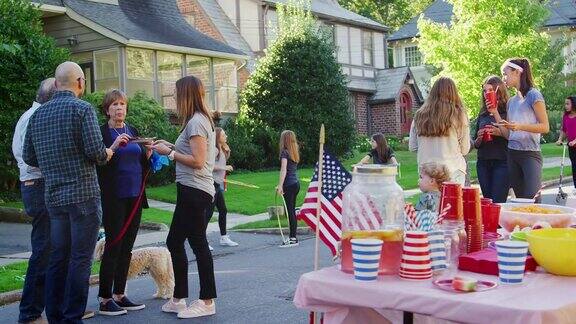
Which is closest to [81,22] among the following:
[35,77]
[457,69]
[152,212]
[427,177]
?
[35,77]

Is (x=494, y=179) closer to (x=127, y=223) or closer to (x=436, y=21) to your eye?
(x=127, y=223)

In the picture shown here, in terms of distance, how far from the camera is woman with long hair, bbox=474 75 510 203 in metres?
7.38

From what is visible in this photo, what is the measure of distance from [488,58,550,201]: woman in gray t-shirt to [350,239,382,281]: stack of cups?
3.94 m

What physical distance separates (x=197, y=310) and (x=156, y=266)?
1.01 metres

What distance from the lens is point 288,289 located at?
7.92 m

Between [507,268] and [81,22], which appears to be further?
[81,22]

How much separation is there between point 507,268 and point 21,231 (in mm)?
13013

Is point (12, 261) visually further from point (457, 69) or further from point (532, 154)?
point (457, 69)

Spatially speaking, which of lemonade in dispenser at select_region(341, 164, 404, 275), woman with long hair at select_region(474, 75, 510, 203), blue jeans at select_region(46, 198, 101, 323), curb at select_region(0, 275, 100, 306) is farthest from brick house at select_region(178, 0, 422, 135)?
lemonade in dispenser at select_region(341, 164, 404, 275)

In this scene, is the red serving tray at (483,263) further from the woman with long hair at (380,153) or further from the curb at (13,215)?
the curb at (13,215)

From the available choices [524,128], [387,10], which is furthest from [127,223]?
[387,10]

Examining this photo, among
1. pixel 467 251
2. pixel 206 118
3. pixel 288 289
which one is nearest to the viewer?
pixel 467 251

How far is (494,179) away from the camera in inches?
297

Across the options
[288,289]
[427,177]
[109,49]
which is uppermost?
[109,49]
